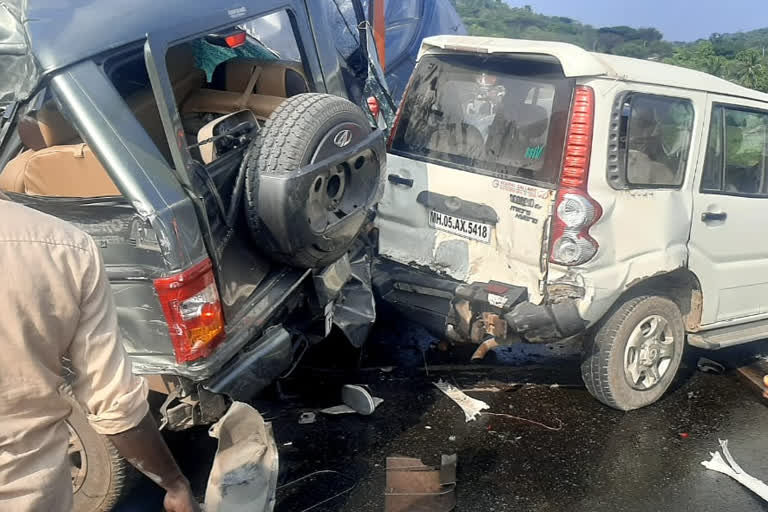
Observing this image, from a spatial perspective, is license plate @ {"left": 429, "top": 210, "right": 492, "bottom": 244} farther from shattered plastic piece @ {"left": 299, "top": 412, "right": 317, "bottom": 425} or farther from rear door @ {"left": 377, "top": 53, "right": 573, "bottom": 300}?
shattered plastic piece @ {"left": 299, "top": 412, "right": 317, "bottom": 425}

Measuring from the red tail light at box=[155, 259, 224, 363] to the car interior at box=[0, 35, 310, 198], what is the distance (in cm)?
55

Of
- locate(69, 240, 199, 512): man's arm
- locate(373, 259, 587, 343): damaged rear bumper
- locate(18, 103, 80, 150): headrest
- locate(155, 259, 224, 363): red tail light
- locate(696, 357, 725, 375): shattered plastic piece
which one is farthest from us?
locate(696, 357, 725, 375): shattered plastic piece

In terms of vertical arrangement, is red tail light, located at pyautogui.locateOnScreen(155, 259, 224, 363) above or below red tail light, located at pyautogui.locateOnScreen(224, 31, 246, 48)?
below

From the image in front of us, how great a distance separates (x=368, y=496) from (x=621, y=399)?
1565mm

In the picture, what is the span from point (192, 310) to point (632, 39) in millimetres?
19918

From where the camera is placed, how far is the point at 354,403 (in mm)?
3805

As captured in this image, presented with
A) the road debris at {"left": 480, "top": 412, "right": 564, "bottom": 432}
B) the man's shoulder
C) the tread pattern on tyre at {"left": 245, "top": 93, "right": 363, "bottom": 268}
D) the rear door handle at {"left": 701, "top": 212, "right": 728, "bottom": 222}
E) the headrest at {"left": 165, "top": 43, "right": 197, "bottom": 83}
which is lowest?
the road debris at {"left": 480, "top": 412, "right": 564, "bottom": 432}

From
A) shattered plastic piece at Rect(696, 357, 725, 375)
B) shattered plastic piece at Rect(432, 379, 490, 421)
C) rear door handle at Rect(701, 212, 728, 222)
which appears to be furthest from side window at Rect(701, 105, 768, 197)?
shattered plastic piece at Rect(432, 379, 490, 421)

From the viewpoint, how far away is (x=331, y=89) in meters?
3.67

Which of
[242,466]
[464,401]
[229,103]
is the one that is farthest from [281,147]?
[464,401]

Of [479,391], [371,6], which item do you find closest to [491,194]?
[479,391]

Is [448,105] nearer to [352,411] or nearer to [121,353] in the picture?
[352,411]

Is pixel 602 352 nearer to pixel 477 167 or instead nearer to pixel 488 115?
pixel 477 167

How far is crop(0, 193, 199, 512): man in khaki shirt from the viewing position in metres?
1.40
